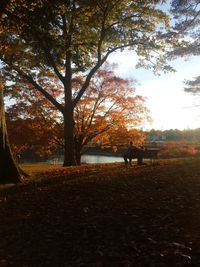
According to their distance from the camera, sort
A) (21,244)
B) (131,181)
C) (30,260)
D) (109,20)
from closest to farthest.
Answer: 1. (30,260)
2. (21,244)
3. (131,181)
4. (109,20)

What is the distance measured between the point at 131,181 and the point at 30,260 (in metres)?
6.19

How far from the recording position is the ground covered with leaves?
217 inches

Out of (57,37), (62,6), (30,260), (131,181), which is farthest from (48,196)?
(57,37)

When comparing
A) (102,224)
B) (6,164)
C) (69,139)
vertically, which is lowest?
(102,224)

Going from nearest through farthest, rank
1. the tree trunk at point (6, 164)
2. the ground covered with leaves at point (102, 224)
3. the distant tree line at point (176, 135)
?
the ground covered with leaves at point (102, 224) → the tree trunk at point (6, 164) → the distant tree line at point (176, 135)

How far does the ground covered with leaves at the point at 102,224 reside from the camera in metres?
5.52

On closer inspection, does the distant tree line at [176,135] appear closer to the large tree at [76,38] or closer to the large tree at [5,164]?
the large tree at [76,38]

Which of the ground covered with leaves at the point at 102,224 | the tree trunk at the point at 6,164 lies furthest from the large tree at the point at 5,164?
the ground covered with leaves at the point at 102,224

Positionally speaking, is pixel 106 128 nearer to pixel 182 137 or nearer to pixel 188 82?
pixel 188 82

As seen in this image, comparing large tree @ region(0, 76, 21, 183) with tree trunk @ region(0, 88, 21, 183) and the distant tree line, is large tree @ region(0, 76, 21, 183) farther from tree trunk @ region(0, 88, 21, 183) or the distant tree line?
the distant tree line

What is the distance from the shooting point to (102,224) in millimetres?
7078

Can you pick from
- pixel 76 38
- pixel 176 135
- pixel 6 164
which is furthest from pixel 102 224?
pixel 176 135

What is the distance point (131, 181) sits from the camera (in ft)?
37.6

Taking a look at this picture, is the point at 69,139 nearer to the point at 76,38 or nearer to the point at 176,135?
the point at 76,38
